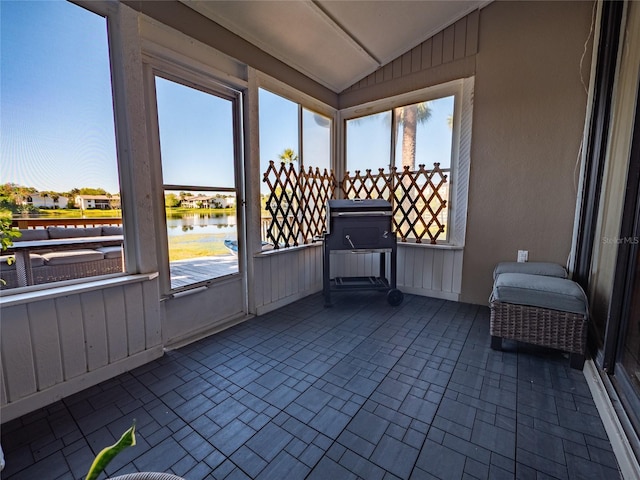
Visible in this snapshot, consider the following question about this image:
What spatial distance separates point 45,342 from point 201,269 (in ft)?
3.11

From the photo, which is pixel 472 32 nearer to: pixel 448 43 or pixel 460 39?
pixel 460 39

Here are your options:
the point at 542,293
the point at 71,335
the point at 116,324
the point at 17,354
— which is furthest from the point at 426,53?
the point at 17,354

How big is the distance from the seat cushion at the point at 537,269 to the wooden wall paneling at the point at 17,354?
3019 millimetres

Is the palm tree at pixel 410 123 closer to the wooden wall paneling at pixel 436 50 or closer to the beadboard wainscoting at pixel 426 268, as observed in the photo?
the wooden wall paneling at pixel 436 50

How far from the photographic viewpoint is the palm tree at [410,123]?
2891 millimetres

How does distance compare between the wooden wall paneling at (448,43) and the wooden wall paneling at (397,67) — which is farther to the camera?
the wooden wall paneling at (397,67)

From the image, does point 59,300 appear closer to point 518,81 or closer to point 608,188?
point 608,188

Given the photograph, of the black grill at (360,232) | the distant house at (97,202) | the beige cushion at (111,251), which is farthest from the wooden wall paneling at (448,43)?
the beige cushion at (111,251)

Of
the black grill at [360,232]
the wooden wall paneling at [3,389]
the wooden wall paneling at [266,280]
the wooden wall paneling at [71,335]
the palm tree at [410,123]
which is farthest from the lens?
the palm tree at [410,123]

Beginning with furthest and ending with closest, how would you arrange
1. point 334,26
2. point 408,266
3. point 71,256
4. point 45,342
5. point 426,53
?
point 408,266, point 426,53, point 334,26, point 71,256, point 45,342

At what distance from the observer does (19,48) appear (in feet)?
4.25

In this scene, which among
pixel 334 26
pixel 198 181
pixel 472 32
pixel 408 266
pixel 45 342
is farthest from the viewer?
pixel 408 266

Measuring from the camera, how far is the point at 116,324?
64.2 inches

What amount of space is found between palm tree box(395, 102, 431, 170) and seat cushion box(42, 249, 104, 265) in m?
2.80
